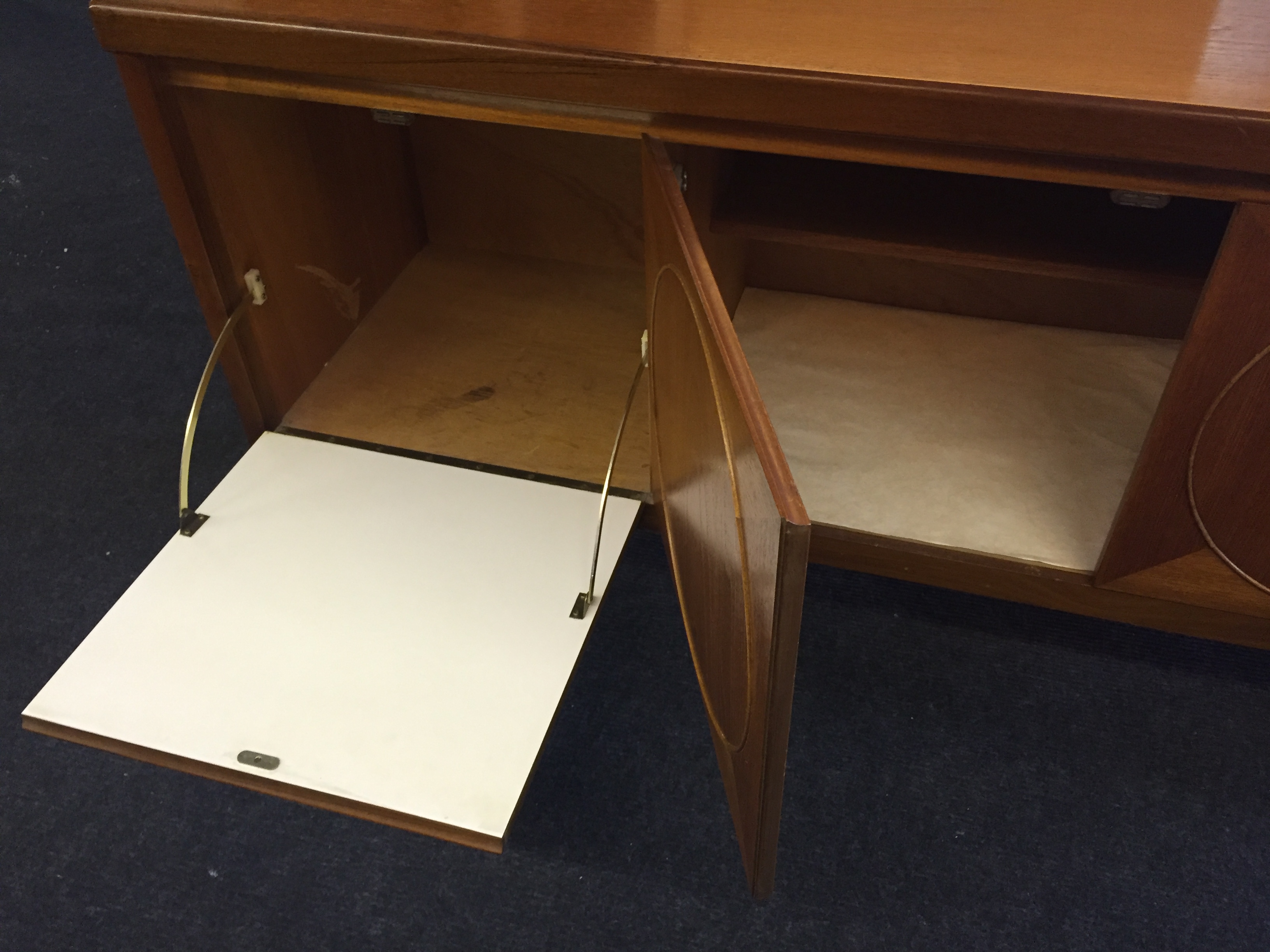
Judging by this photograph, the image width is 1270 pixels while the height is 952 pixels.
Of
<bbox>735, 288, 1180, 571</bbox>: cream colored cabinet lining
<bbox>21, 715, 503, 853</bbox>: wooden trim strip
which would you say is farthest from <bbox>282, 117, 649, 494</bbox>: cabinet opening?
<bbox>21, 715, 503, 853</bbox>: wooden trim strip

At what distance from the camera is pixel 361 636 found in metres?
0.98

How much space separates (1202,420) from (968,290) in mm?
554

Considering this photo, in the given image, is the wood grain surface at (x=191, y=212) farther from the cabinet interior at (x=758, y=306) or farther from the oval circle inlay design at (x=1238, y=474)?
the oval circle inlay design at (x=1238, y=474)

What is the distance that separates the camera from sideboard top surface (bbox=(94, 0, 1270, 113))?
0.76 meters

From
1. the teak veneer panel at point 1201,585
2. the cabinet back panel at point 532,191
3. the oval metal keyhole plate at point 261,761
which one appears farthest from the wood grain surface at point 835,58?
the oval metal keyhole plate at point 261,761

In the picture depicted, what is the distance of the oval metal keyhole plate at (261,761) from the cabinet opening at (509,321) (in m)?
0.44

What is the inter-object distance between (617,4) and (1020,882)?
888 mm

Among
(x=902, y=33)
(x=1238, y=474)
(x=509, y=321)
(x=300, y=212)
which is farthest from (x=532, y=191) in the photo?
(x=1238, y=474)

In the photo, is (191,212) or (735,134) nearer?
(735,134)

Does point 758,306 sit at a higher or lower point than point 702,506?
lower

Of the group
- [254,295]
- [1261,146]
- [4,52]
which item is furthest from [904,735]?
[4,52]

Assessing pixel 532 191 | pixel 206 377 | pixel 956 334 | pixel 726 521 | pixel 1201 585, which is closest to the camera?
pixel 726 521

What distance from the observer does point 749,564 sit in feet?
2.09

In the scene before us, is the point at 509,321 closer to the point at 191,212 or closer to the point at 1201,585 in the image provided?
the point at 191,212
